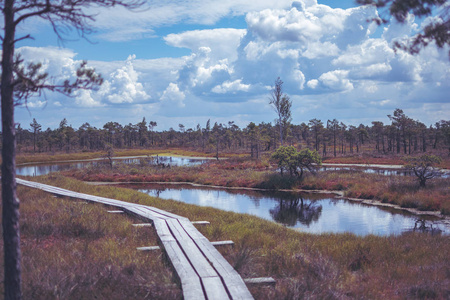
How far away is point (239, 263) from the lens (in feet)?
23.2

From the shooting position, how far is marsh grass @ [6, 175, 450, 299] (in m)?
5.81

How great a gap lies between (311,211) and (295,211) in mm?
969

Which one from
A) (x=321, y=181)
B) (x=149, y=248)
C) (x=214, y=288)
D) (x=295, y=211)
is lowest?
(x=295, y=211)

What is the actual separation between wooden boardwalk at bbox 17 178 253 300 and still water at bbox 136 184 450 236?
25.3ft

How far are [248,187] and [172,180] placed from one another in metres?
10.1

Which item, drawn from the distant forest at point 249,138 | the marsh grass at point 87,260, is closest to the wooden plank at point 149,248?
the marsh grass at point 87,260

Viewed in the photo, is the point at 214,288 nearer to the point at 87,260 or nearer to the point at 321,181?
the point at 87,260

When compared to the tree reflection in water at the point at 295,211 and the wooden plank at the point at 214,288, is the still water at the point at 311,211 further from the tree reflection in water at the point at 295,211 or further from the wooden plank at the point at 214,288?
the wooden plank at the point at 214,288

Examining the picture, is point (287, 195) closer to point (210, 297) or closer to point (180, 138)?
point (210, 297)

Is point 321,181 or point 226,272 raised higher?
point 226,272

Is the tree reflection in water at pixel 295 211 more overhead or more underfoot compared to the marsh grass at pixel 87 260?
more underfoot

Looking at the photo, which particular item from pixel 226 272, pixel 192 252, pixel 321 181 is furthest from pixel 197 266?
pixel 321 181

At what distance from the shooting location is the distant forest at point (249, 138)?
270ft

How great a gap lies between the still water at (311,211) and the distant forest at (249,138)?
4216 cm
